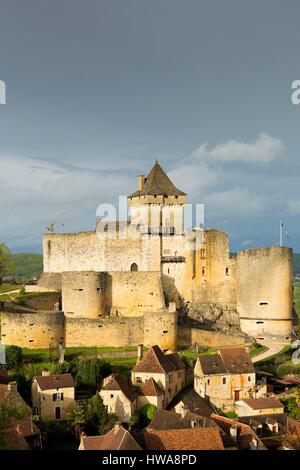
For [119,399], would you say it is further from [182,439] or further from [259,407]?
[259,407]

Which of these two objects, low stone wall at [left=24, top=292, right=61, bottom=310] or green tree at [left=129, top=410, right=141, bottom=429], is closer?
green tree at [left=129, top=410, right=141, bottom=429]

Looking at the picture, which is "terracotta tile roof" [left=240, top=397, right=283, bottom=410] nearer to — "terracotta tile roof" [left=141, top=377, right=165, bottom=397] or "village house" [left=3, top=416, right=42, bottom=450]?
"terracotta tile roof" [left=141, top=377, right=165, bottom=397]

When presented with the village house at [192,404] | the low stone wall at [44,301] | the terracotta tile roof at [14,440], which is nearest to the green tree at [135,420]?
the village house at [192,404]

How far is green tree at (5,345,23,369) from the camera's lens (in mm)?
40562

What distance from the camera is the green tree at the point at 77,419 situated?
3581cm

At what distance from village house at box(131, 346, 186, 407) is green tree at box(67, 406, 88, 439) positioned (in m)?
4.51

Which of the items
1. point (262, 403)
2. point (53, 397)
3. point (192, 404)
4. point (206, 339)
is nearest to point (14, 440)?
point (53, 397)

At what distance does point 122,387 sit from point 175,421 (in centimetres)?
493

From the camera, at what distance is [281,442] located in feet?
115

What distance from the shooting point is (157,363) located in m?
39.8

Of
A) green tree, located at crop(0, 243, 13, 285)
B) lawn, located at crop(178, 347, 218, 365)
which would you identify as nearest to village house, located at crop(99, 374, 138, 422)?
lawn, located at crop(178, 347, 218, 365)

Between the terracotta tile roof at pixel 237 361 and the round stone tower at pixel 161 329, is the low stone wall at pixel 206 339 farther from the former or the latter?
the terracotta tile roof at pixel 237 361

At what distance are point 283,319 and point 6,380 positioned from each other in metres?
20.4
